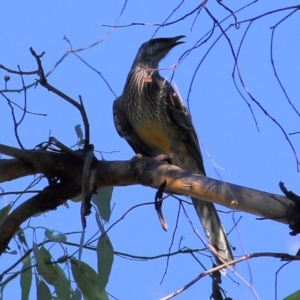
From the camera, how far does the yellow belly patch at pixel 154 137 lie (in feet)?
11.9

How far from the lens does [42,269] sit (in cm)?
271

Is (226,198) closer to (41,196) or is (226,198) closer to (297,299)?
(297,299)

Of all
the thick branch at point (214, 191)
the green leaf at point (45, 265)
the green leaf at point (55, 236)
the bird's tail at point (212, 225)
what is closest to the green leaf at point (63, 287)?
the green leaf at point (45, 265)

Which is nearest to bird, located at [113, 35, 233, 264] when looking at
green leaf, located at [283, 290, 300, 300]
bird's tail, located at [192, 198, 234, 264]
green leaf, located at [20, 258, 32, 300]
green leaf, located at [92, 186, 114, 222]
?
bird's tail, located at [192, 198, 234, 264]

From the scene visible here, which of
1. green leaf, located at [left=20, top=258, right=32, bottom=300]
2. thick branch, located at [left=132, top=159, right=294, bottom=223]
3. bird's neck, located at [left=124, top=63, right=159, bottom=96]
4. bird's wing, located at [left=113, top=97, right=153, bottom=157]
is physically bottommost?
thick branch, located at [left=132, top=159, right=294, bottom=223]

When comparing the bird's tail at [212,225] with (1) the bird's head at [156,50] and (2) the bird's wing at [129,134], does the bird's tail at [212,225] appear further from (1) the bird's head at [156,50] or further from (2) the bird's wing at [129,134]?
(1) the bird's head at [156,50]

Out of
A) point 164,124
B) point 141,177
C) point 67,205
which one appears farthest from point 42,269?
point 164,124

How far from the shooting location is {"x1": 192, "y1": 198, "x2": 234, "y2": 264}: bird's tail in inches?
123

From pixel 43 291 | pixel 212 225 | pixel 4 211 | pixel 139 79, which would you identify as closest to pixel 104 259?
pixel 43 291

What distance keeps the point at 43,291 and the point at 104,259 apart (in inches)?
11.7

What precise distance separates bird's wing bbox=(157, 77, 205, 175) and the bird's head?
19.2 inches

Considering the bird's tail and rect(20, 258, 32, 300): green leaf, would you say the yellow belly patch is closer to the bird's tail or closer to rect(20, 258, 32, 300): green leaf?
the bird's tail

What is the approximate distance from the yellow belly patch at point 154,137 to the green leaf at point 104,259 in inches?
39.9

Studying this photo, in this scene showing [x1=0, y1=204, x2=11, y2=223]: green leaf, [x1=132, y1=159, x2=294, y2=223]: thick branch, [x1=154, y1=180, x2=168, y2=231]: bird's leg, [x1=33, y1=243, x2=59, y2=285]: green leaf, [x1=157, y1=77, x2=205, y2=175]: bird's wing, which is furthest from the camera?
[x1=157, y1=77, x2=205, y2=175]: bird's wing
